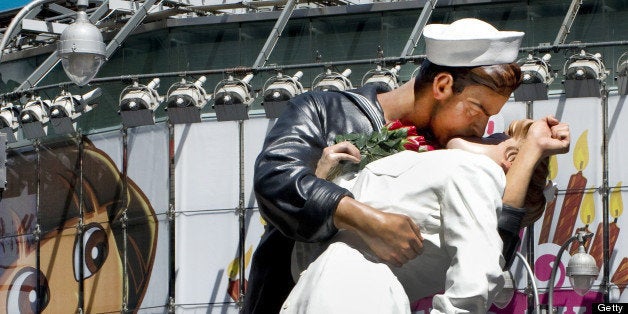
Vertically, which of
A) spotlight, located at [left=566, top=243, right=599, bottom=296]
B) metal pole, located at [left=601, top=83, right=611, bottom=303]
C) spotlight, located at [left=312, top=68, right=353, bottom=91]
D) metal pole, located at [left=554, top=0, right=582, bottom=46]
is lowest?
spotlight, located at [left=566, top=243, right=599, bottom=296]

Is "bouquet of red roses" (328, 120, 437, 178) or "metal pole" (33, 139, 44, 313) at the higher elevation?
"metal pole" (33, 139, 44, 313)

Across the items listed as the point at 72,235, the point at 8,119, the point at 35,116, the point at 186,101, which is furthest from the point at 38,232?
the point at 186,101

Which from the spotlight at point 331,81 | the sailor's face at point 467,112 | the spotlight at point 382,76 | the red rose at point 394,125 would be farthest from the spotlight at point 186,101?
the sailor's face at point 467,112

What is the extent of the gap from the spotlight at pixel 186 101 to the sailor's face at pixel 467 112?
23840 mm

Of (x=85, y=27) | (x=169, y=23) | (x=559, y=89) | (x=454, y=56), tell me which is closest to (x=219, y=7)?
(x=169, y=23)

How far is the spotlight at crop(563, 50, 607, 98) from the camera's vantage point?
86.5 feet

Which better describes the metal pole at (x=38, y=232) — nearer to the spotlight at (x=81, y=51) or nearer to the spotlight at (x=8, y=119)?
the spotlight at (x=8, y=119)

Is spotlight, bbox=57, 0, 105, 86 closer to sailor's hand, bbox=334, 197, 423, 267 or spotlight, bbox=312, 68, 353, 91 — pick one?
sailor's hand, bbox=334, 197, 423, 267

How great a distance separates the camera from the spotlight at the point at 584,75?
26.4 m

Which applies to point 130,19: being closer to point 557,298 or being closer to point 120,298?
point 120,298

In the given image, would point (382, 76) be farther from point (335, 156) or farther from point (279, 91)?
point (335, 156)

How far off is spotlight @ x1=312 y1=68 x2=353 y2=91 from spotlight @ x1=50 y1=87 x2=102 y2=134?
4.50 metres

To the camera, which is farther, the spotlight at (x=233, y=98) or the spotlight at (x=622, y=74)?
the spotlight at (x=233, y=98)

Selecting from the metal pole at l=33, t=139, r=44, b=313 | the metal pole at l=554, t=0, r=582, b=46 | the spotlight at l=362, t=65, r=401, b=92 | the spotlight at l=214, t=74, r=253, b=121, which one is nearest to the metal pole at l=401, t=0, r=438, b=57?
the spotlight at l=362, t=65, r=401, b=92
